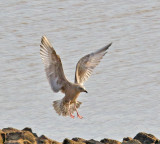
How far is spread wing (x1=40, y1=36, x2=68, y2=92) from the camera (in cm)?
1006

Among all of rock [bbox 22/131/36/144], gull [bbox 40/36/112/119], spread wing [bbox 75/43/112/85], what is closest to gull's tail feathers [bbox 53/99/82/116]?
gull [bbox 40/36/112/119]

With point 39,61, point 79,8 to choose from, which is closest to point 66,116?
point 39,61

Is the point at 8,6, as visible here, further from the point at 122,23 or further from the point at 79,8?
the point at 122,23

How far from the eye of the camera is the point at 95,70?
13117 millimetres

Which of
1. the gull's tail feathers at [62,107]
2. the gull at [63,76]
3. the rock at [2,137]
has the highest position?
the gull at [63,76]

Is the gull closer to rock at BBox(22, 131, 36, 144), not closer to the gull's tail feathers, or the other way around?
the gull's tail feathers

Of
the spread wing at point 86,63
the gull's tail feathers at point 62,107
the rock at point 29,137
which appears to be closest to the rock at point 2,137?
the rock at point 29,137

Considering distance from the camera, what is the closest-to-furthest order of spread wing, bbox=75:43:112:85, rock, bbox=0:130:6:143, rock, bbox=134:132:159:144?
1. rock, bbox=0:130:6:143
2. rock, bbox=134:132:159:144
3. spread wing, bbox=75:43:112:85

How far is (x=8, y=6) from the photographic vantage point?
1662 centimetres

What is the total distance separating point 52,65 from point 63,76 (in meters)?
0.30

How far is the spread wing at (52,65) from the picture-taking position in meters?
10.1

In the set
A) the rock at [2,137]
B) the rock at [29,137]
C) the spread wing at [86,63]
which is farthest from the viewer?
the spread wing at [86,63]

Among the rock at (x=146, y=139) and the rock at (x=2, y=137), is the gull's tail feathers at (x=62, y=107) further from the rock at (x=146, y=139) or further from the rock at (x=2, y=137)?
the rock at (x=2, y=137)

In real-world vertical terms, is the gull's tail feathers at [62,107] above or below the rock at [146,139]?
above
